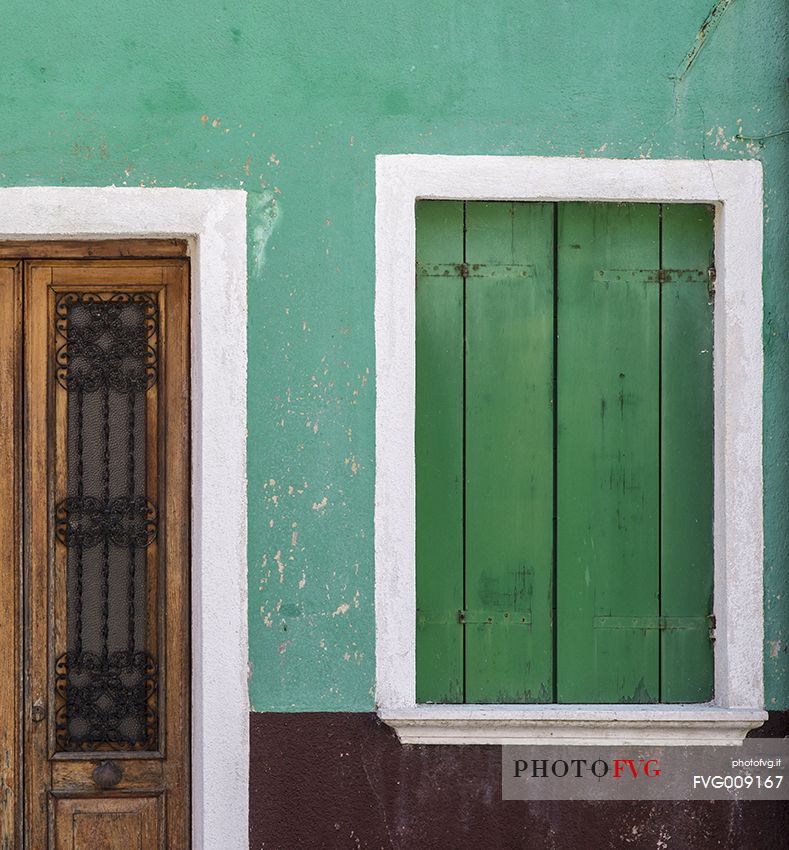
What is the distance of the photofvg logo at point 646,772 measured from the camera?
13.5ft

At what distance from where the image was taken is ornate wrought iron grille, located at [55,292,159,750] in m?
4.23

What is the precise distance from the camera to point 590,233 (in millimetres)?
4266

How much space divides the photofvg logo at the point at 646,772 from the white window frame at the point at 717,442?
51 mm

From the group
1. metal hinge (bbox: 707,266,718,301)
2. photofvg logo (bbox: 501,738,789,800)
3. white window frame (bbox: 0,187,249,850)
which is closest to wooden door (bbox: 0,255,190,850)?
white window frame (bbox: 0,187,249,850)

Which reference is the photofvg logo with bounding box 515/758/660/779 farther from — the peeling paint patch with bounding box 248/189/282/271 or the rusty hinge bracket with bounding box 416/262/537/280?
the peeling paint patch with bounding box 248/189/282/271

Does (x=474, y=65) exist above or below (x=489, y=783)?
above

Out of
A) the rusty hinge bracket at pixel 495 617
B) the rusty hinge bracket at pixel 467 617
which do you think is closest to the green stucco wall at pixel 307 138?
the rusty hinge bracket at pixel 467 617

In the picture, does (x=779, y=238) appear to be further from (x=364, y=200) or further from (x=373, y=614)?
(x=373, y=614)

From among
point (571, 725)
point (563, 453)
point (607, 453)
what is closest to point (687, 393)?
point (607, 453)

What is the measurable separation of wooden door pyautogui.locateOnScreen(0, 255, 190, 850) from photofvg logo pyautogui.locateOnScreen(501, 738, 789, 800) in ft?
4.10

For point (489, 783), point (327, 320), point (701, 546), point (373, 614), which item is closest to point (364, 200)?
point (327, 320)

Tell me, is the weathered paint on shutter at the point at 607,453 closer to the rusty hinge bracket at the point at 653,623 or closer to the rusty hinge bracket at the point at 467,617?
the rusty hinge bracket at the point at 653,623

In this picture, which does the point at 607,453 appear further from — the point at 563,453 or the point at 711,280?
the point at 711,280

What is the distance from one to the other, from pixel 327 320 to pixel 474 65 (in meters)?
1.06
